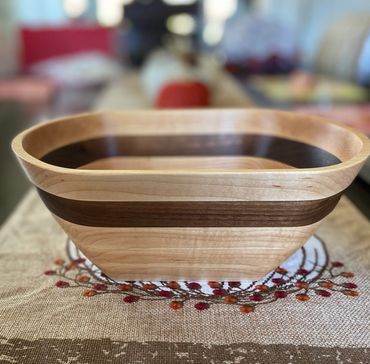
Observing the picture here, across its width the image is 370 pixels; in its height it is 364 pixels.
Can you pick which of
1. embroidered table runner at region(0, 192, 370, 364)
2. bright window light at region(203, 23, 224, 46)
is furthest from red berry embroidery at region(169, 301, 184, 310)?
bright window light at region(203, 23, 224, 46)

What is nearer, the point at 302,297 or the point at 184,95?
the point at 302,297

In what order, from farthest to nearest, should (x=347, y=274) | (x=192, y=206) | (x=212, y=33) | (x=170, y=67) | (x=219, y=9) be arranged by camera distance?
(x=212, y=33) → (x=219, y=9) → (x=170, y=67) → (x=347, y=274) → (x=192, y=206)

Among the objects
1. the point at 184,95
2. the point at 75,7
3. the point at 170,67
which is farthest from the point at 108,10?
the point at 184,95

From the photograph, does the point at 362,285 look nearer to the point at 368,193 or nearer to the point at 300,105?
the point at 368,193

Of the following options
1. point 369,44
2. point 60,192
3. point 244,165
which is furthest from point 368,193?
point 369,44

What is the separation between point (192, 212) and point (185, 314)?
0.10 m

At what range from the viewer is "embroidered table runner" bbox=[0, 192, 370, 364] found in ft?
1.06

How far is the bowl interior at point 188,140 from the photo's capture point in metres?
0.51

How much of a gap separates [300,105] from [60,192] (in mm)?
1061

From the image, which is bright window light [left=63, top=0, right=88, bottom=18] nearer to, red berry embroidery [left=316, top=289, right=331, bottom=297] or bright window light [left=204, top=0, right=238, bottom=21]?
bright window light [left=204, top=0, right=238, bottom=21]

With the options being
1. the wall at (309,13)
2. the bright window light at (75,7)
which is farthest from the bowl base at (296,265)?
the bright window light at (75,7)

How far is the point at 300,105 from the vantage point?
124 centimetres

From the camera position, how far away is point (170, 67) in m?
1.33

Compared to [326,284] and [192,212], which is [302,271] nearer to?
[326,284]
